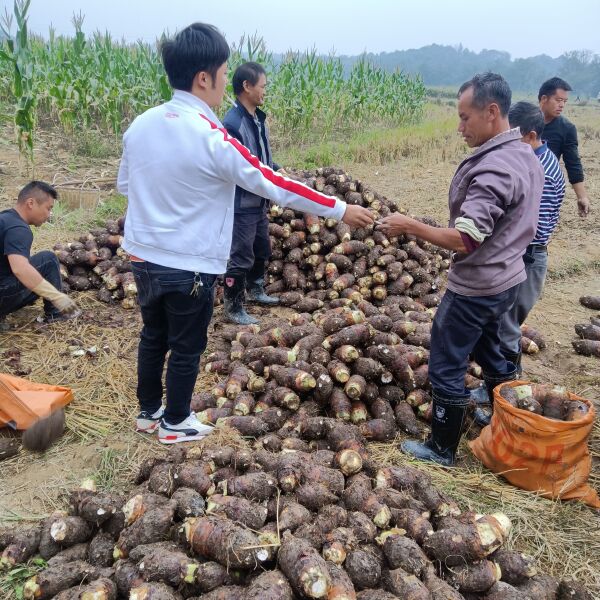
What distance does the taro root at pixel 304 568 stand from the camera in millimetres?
1909

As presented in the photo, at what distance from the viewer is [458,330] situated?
9.50ft

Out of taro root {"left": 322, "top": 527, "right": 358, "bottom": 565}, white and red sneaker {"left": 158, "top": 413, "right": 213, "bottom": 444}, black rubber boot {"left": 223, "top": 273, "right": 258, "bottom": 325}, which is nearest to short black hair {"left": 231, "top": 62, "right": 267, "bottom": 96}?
black rubber boot {"left": 223, "top": 273, "right": 258, "bottom": 325}

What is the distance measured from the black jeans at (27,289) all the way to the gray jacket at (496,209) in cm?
386

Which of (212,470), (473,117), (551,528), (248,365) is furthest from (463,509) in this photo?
(473,117)

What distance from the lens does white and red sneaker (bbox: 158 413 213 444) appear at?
321 cm

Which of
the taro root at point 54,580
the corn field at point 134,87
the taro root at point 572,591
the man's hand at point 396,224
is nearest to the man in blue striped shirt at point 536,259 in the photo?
the man's hand at point 396,224

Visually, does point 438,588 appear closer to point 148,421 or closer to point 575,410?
point 575,410

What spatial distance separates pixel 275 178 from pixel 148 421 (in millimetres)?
1870

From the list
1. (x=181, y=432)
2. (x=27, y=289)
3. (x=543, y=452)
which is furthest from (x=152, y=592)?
(x=27, y=289)

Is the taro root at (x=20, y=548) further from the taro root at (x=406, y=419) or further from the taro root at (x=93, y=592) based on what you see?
the taro root at (x=406, y=419)

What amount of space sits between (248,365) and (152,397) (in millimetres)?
896

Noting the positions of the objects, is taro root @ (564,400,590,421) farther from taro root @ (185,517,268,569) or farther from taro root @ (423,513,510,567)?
taro root @ (185,517,268,569)

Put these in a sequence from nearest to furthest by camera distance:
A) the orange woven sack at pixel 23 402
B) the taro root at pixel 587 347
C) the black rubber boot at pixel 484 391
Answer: the orange woven sack at pixel 23 402 → the black rubber boot at pixel 484 391 → the taro root at pixel 587 347

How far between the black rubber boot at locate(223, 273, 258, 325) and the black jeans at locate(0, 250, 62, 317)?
1.67 meters
